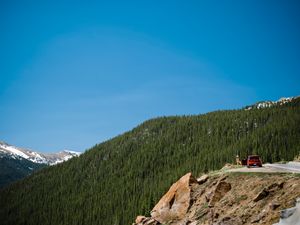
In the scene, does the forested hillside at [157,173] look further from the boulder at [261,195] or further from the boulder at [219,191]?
the boulder at [261,195]

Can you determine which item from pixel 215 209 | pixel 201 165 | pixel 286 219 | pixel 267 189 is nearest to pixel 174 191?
pixel 215 209

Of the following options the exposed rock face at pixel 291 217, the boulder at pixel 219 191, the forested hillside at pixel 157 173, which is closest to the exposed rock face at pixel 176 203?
the boulder at pixel 219 191

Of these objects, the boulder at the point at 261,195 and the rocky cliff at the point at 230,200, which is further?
the boulder at the point at 261,195

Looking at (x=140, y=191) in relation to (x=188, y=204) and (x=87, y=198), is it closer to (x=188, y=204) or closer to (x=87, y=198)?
(x=87, y=198)

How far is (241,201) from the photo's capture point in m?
27.1

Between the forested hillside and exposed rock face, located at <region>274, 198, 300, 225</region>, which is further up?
the forested hillside

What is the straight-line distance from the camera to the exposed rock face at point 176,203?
1478 inches

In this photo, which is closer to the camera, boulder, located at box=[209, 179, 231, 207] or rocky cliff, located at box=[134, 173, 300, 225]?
rocky cliff, located at box=[134, 173, 300, 225]

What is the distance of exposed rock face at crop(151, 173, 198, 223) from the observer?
37.5m

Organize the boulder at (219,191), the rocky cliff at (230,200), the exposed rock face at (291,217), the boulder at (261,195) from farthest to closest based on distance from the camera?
the boulder at (219,191) < the boulder at (261,195) < the rocky cliff at (230,200) < the exposed rock face at (291,217)

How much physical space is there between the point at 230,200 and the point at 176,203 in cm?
1179

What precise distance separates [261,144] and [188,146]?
5827 cm

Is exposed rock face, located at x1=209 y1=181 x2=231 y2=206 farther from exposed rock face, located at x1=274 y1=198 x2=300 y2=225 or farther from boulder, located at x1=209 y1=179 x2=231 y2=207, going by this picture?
exposed rock face, located at x1=274 y1=198 x2=300 y2=225

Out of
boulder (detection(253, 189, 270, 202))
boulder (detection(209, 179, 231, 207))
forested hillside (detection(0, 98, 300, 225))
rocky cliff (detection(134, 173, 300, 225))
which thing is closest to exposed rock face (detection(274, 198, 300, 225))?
rocky cliff (detection(134, 173, 300, 225))
